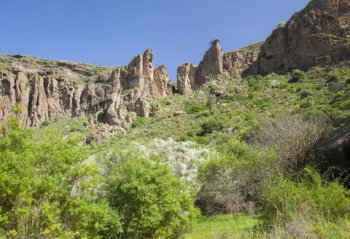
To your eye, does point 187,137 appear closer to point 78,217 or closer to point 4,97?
point 78,217

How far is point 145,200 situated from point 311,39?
192ft

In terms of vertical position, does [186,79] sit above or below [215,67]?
below

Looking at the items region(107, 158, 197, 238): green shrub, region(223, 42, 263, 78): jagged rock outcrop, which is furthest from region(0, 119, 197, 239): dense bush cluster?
region(223, 42, 263, 78): jagged rock outcrop

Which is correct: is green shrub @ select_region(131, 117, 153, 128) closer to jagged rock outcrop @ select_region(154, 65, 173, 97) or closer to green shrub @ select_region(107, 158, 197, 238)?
jagged rock outcrop @ select_region(154, 65, 173, 97)

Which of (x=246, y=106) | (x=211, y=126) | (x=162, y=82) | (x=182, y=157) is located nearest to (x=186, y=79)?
(x=162, y=82)

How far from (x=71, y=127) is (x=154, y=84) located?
829 inches

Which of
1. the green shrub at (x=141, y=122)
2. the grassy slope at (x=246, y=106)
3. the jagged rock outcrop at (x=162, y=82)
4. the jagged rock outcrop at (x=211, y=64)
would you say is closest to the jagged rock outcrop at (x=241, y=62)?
the jagged rock outcrop at (x=211, y=64)

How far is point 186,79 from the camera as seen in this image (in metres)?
78.4

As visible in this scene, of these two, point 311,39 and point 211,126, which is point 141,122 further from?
point 311,39

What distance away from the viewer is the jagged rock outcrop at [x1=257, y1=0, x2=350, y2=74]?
2382 inches

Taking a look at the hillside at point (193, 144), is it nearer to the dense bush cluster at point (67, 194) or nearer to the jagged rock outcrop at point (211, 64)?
the dense bush cluster at point (67, 194)

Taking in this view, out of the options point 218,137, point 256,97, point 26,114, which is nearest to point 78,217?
point 218,137

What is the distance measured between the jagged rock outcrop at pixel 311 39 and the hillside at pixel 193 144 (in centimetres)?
22

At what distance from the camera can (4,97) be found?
259ft
